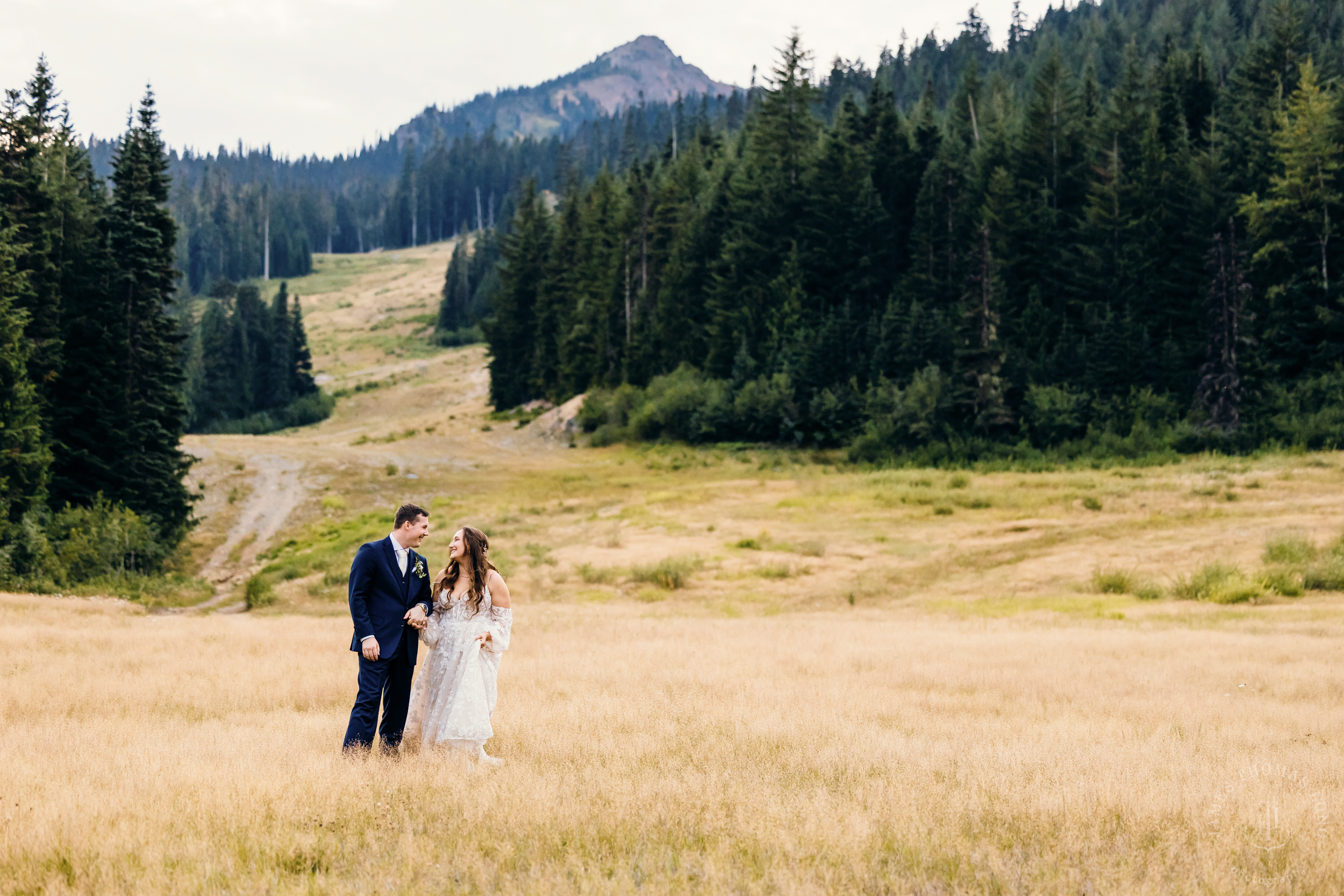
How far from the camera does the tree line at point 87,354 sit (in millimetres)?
29031

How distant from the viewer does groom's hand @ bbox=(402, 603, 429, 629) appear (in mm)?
7918

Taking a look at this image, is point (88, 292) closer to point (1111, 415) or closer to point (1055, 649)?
point (1055, 649)


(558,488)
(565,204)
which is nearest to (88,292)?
(558,488)

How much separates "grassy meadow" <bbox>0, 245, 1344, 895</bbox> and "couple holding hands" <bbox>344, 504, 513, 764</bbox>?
0.42 meters

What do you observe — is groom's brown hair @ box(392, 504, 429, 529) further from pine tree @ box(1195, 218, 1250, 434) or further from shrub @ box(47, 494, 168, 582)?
pine tree @ box(1195, 218, 1250, 434)

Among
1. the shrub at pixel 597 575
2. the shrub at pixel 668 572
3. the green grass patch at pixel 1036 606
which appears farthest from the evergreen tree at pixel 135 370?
the green grass patch at pixel 1036 606

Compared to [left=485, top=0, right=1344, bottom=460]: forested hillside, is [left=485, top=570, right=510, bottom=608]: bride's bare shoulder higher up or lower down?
lower down

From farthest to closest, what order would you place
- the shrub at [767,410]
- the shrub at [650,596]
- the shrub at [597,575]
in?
the shrub at [767,410]
the shrub at [597,575]
the shrub at [650,596]

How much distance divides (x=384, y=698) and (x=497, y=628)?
1341 mm

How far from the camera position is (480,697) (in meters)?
8.05

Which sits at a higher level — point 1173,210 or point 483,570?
point 1173,210

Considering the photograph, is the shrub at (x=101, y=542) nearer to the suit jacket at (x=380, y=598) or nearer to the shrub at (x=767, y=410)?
the suit jacket at (x=380, y=598)

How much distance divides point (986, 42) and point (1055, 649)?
15569 centimetres

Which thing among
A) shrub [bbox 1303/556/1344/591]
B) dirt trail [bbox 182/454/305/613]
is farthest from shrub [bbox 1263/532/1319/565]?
dirt trail [bbox 182/454/305/613]
